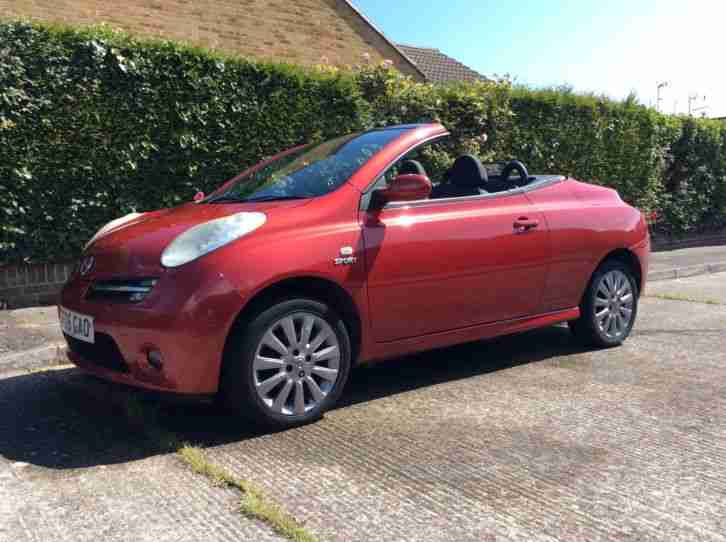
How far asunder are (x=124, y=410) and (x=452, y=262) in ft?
6.83

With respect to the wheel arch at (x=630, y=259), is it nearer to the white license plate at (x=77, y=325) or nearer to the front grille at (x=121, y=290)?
the front grille at (x=121, y=290)

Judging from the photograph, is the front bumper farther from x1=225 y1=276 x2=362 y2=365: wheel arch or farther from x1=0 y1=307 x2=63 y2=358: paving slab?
x1=0 y1=307 x2=63 y2=358: paving slab

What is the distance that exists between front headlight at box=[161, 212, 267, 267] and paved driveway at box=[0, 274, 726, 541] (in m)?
0.93

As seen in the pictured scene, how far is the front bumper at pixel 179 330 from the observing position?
3.38 metres

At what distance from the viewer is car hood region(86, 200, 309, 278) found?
11.7 feet

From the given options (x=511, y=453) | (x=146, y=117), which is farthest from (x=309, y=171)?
(x=146, y=117)

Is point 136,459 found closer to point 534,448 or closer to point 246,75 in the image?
point 534,448

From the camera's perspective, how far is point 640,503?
2816 mm

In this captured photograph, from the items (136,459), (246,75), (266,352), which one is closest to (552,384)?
(266,352)

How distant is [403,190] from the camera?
13.1ft

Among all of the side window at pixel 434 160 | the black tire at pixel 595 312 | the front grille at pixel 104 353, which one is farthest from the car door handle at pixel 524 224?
the side window at pixel 434 160

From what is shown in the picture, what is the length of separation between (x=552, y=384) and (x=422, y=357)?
1.09 meters

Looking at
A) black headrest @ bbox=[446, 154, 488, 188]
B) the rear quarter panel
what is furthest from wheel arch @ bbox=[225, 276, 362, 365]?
the rear quarter panel

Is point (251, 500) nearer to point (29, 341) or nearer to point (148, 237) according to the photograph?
point (148, 237)
